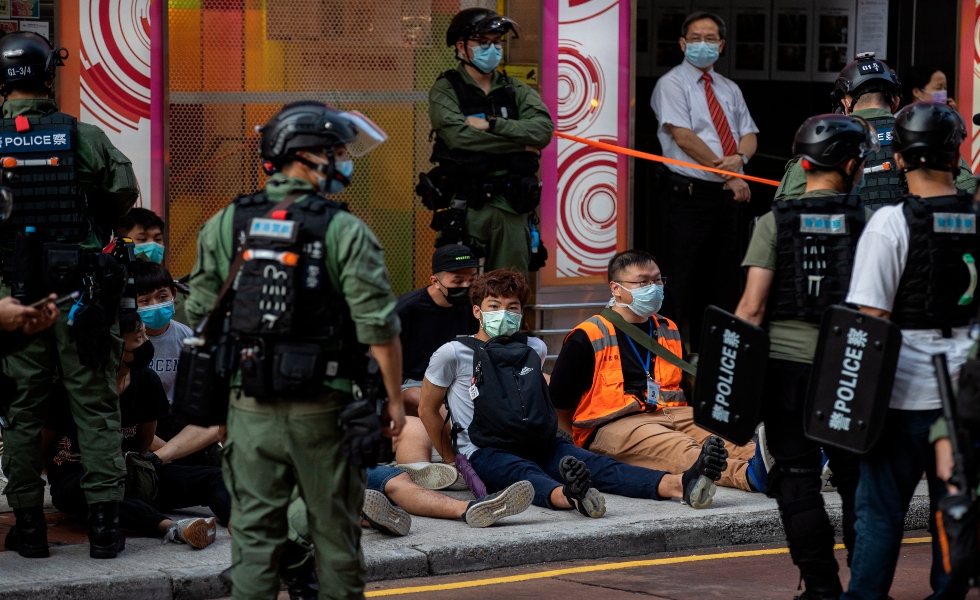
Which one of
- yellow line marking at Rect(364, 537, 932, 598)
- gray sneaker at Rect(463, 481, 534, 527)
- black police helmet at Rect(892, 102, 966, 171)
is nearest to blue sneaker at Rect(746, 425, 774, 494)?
yellow line marking at Rect(364, 537, 932, 598)

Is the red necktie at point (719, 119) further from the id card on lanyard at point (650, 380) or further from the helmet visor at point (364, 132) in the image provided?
the helmet visor at point (364, 132)

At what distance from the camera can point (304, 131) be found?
499cm

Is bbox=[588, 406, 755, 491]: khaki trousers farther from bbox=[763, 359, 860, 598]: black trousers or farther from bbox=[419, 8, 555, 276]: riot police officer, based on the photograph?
bbox=[763, 359, 860, 598]: black trousers

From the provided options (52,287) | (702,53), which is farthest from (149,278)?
(702,53)

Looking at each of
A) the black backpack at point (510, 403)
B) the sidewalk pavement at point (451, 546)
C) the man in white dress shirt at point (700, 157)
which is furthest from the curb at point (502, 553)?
the man in white dress shirt at point (700, 157)

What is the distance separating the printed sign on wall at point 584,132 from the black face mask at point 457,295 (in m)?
2.00

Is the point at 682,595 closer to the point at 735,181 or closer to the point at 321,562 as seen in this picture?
the point at 321,562

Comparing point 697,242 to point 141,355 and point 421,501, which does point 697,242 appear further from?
point 141,355

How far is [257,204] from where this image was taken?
498 centimetres

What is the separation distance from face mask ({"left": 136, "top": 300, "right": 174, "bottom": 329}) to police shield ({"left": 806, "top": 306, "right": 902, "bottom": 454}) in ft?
12.0

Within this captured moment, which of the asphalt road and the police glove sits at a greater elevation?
the police glove

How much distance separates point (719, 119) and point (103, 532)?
5.87 metres

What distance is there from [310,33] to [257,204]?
211 inches

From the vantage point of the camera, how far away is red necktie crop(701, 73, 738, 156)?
10570mm
